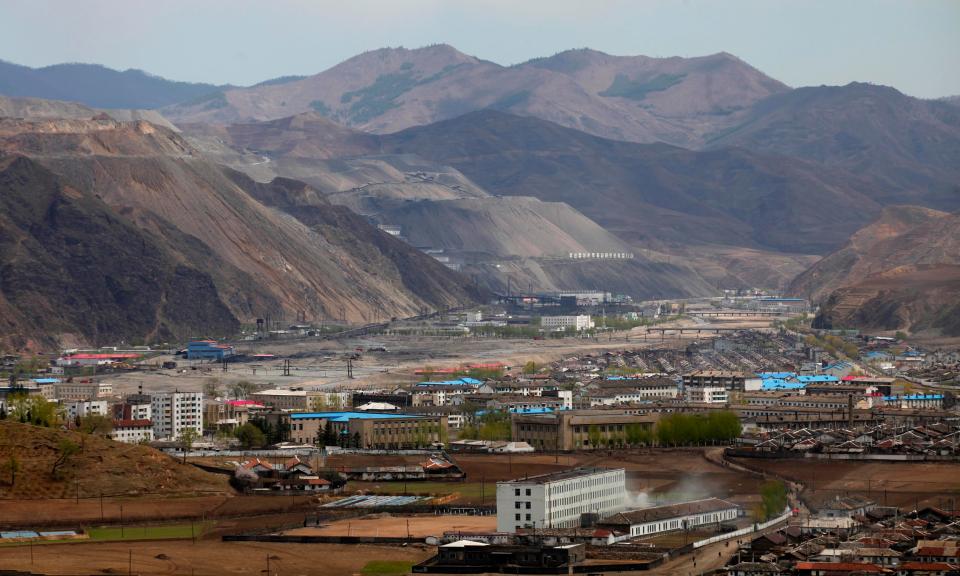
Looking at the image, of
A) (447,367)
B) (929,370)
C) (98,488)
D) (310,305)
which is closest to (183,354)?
(447,367)

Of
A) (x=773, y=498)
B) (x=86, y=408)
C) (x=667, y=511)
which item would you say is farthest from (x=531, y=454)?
(x=86, y=408)

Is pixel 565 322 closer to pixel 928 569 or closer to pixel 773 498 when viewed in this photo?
pixel 773 498

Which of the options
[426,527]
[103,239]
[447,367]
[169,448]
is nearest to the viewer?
[426,527]

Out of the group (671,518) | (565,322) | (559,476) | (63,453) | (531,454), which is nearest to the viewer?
(671,518)

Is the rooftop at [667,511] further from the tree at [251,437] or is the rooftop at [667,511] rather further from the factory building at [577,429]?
the tree at [251,437]

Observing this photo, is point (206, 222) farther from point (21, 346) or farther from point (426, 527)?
point (426, 527)

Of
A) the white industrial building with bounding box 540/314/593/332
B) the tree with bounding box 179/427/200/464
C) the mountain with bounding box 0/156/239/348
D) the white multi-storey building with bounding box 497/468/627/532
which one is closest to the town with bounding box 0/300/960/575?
the white multi-storey building with bounding box 497/468/627/532
